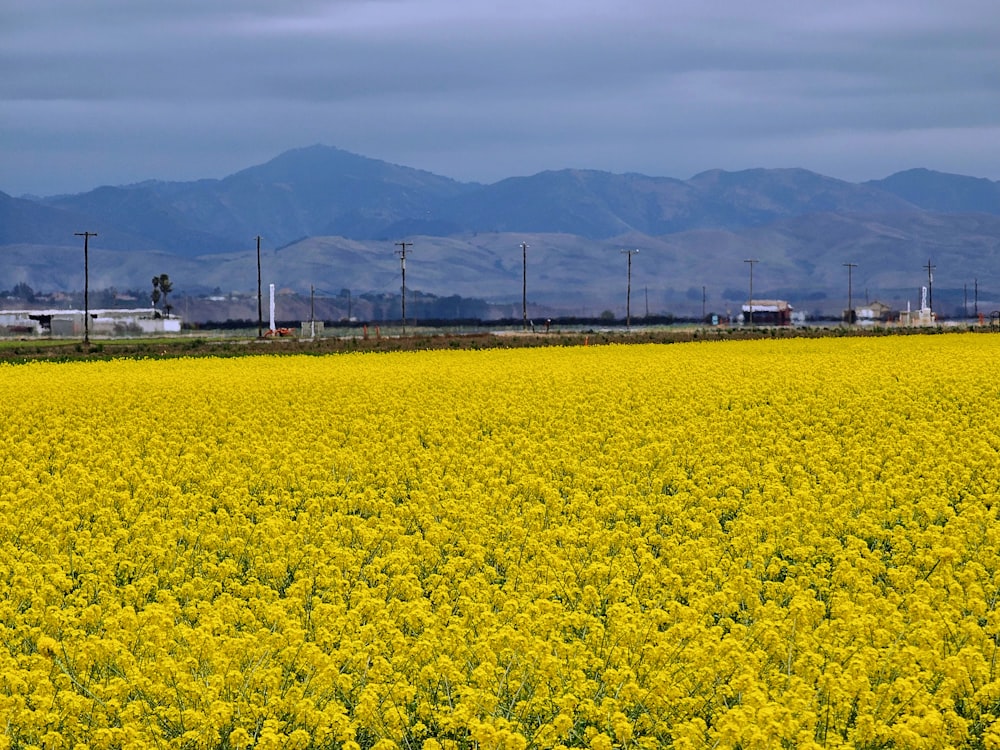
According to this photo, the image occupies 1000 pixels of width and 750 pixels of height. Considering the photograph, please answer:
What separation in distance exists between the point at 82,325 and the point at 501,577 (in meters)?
135

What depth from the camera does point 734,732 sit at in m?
9.02

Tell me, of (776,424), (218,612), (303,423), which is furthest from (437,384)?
(218,612)

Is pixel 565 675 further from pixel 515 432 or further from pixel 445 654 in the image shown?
pixel 515 432

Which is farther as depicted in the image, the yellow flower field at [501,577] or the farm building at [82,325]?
the farm building at [82,325]

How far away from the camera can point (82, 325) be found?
14238 centimetres

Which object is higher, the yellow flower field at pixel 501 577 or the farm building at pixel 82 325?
the farm building at pixel 82 325

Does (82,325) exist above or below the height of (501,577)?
above

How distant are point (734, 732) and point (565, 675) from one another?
6.81 ft

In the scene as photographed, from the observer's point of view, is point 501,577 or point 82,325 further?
point 82,325

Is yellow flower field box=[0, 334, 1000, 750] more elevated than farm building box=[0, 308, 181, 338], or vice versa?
farm building box=[0, 308, 181, 338]

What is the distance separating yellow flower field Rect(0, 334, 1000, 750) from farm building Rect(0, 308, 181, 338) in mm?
107162

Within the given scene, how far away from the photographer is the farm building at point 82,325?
135938 mm

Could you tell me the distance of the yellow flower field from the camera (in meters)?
10.0

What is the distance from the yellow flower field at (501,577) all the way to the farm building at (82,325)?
107 metres
